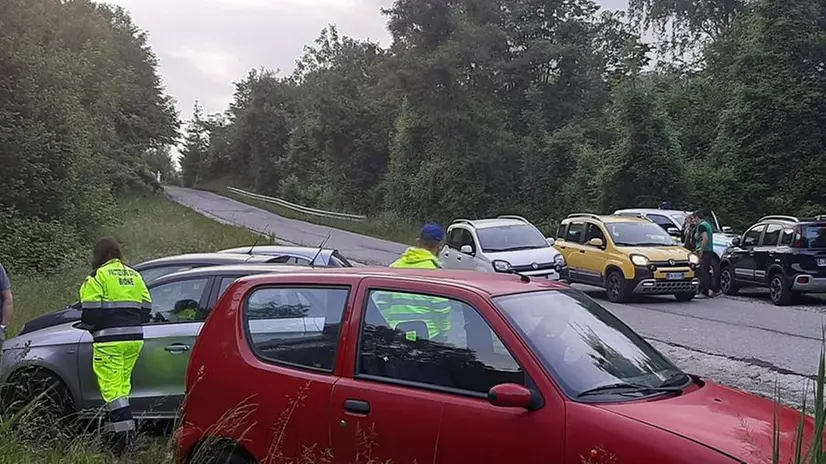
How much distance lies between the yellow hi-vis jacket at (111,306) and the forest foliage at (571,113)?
2414cm

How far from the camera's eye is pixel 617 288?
57.4 feet

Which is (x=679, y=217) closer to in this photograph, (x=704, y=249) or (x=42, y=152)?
(x=704, y=249)

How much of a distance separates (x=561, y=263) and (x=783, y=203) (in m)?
13.4

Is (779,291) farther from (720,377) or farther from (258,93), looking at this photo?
(258,93)

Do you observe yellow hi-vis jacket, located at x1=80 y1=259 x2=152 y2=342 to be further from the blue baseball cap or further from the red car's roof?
the blue baseball cap

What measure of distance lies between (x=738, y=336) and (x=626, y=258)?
4.61 m

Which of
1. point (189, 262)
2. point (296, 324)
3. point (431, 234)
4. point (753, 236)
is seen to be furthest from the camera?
point (753, 236)

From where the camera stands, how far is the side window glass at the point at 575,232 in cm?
1919

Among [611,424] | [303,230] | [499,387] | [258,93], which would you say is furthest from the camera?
[258,93]

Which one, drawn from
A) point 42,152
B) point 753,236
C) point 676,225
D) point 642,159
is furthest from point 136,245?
point 642,159

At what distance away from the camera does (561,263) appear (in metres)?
17.2

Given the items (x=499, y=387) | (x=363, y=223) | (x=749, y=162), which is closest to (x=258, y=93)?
(x=363, y=223)

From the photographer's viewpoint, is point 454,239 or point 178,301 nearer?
point 178,301

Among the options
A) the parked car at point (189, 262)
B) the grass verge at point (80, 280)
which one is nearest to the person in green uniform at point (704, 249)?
the parked car at point (189, 262)
